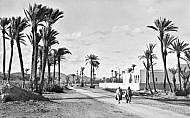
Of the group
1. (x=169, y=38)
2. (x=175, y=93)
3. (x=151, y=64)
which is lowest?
(x=175, y=93)

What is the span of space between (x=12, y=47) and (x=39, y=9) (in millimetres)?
15212

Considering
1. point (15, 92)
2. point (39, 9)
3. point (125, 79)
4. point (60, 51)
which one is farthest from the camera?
point (125, 79)

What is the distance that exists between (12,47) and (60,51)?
10607mm

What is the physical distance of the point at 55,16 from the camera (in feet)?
126

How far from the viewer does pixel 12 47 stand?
4884cm

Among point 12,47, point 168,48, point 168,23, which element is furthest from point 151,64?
point 12,47

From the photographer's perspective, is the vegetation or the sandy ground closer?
the sandy ground

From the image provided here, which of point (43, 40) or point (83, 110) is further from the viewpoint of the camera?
point (43, 40)

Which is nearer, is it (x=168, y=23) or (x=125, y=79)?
(x=168, y=23)

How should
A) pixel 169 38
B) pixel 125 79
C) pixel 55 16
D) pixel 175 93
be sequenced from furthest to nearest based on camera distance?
pixel 125 79 → pixel 169 38 → pixel 175 93 → pixel 55 16

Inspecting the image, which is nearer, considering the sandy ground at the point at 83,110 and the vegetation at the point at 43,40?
the sandy ground at the point at 83,110

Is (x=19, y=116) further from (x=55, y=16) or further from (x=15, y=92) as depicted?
(x=55, y=16)

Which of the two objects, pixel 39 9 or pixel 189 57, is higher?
pixel 39 9

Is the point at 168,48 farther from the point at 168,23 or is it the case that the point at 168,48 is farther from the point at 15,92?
the point at 15,92
